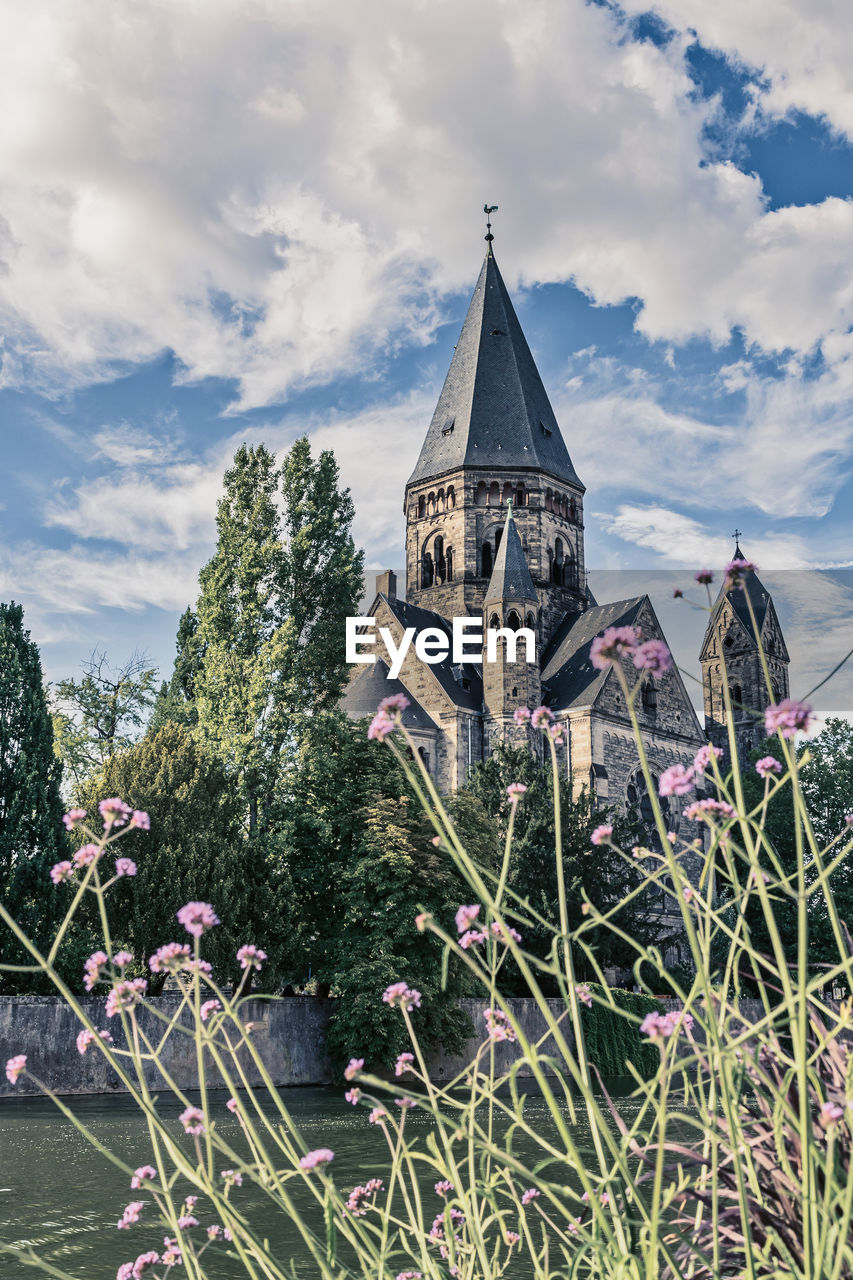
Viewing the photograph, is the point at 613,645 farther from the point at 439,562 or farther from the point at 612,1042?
the point at 439,562

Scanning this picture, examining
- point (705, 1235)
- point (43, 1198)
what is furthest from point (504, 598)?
point (705, 1235)

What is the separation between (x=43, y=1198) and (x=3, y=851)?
11576 millimetres

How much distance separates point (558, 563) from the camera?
162 feet

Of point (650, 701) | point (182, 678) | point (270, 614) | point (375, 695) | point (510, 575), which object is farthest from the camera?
point (650, 701)

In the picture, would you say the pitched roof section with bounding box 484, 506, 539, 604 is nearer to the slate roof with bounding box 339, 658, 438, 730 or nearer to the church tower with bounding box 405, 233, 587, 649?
the church tower with bounding box 405, 233, 587, 649

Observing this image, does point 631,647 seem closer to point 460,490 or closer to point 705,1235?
point 705,1235

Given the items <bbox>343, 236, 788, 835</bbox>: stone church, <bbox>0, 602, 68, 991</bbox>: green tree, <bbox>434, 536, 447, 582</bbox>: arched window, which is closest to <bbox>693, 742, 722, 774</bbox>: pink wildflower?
<bbox>0, 602, 68, 991</bbox>: green tree

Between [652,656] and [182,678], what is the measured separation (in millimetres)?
36356

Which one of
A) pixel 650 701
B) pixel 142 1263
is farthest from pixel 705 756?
pixel 650 701

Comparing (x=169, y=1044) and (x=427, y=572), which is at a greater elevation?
(x=427, y=572)

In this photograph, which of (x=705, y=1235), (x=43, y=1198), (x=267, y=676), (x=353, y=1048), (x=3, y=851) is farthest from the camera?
(x=267, y=676)

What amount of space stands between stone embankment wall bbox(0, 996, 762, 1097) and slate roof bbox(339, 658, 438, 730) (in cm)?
1455

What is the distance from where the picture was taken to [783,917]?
3753 cm

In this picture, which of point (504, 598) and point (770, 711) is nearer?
point (770, 711)
